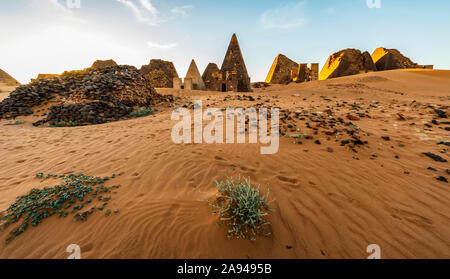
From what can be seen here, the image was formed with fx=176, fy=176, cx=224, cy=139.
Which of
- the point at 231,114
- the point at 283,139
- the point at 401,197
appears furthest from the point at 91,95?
the point at 401,197

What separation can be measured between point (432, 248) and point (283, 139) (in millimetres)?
2727

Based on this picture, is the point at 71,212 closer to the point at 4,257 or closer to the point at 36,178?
the point at 4,257

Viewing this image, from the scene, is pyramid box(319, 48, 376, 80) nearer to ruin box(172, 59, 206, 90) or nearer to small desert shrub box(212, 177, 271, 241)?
ruin box(172, 59, 206, 90)

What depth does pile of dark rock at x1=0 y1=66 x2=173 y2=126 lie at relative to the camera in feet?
26.9

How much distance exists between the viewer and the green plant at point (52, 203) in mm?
2045

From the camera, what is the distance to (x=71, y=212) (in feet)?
7.14

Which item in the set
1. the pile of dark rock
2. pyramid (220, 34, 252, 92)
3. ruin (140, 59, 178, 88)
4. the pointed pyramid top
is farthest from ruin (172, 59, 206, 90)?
the pile of dark rock

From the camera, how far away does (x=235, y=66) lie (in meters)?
17.0

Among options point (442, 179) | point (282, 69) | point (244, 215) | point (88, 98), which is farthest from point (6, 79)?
point (442, 179)

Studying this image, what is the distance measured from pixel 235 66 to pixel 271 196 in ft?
54.5

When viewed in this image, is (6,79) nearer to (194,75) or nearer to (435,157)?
(194,75)

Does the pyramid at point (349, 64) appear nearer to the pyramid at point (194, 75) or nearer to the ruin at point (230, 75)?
the ruin at point (230, 75)

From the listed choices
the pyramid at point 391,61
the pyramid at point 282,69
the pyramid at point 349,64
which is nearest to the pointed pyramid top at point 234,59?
the pyramid at point 349,64

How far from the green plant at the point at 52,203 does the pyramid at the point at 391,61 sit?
31.0 meters
